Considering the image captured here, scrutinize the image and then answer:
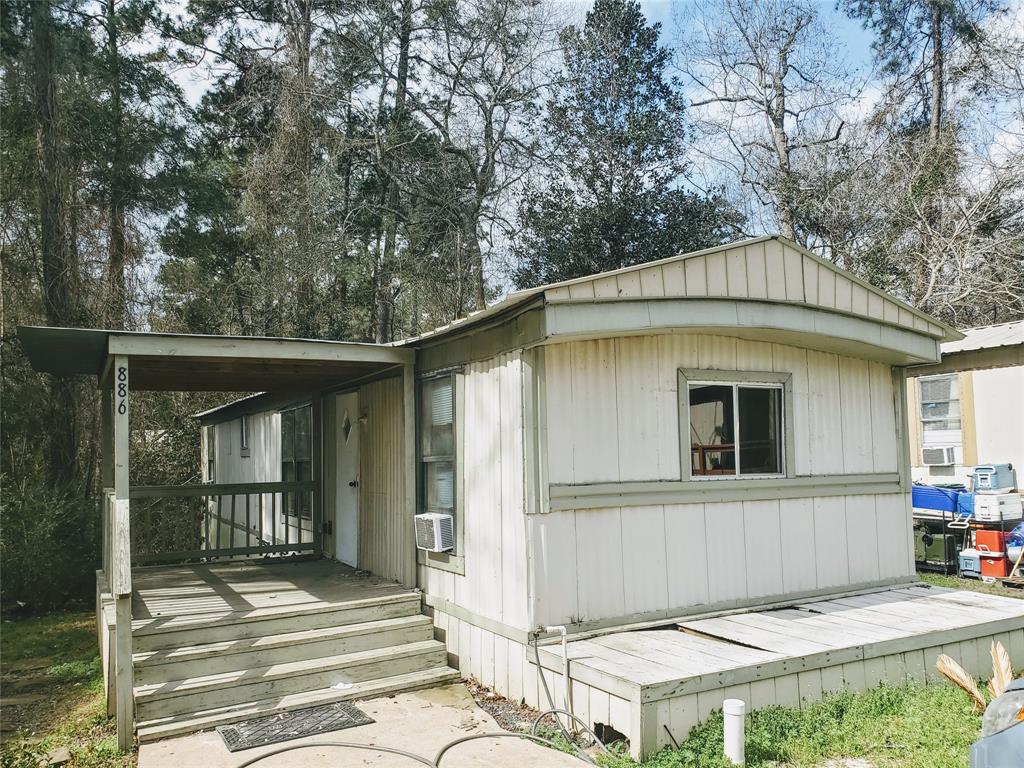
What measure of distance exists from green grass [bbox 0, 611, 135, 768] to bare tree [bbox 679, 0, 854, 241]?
16.9 m

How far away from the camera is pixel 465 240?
17469 mm

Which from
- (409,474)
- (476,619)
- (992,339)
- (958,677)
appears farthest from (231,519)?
(992,339)

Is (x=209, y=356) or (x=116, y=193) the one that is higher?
(x=116, y=193)

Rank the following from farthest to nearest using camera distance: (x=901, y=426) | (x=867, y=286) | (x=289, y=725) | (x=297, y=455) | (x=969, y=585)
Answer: (x=297, y=455) < (x=969, y=585) < (x=901, y=426) < (x=867, y=286) < (x=289, y=725)

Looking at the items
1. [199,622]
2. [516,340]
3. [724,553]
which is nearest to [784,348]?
[724,553]

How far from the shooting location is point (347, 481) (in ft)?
27.5

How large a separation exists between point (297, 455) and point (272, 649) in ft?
14.6

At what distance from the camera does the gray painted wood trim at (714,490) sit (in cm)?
534

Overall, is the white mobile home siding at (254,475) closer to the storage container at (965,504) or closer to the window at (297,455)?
the window at (297,455)

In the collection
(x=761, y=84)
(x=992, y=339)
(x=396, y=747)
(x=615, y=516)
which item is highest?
(x=761, y=84)

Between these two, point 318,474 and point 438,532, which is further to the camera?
point 318,474

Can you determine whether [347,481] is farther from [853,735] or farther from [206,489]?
[853,735]

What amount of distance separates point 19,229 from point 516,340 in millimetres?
10279

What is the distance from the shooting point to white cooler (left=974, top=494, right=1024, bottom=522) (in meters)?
8.77
